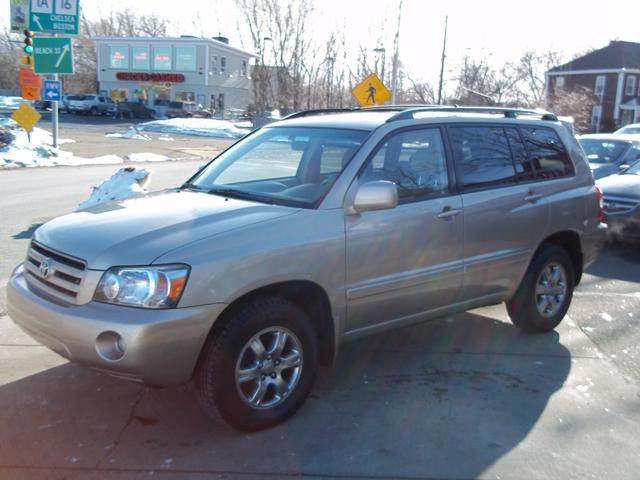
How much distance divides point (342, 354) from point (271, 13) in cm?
5043

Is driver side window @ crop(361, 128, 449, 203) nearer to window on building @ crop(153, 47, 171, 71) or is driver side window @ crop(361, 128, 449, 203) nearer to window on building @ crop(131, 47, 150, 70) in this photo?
window on building @ crop(153, 47, 171, 71)

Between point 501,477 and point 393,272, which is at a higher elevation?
point 393,272

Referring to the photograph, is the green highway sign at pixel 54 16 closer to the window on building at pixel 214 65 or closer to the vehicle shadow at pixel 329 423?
the vehicle shadow at pixel 329 423

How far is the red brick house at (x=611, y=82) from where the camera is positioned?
5100cm

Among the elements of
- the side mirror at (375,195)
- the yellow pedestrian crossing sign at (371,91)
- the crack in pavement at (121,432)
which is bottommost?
the crack in pavement at (121,432)

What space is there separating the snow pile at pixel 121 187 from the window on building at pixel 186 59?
167ft

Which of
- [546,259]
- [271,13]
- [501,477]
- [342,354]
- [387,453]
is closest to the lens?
[501,477]

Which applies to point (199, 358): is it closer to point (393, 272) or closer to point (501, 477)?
point (393, 272)

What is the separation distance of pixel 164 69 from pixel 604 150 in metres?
51.6

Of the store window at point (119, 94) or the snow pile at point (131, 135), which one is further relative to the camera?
the store window at point (119, 94)

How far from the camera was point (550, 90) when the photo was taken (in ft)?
182

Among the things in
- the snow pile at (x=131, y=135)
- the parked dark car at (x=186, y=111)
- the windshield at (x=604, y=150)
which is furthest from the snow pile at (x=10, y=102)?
the windshield at (x=604, y=150)

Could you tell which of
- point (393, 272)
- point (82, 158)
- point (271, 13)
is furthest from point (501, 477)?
point (271, 13)

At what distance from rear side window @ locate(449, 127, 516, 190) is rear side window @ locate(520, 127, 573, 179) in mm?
326
